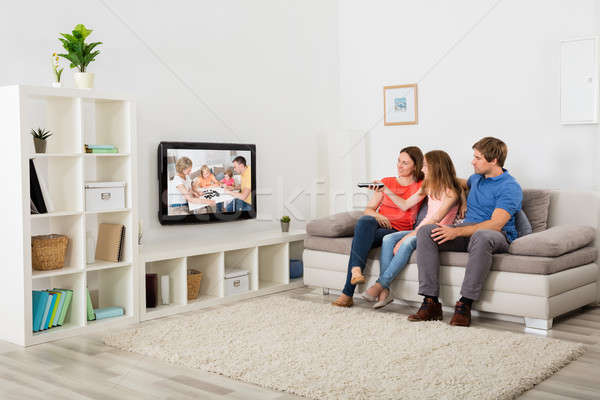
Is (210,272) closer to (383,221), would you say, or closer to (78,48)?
(383,221)

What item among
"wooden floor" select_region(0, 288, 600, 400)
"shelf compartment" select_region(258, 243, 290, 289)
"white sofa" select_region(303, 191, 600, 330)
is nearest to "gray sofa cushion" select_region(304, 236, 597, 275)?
"white sofa" select_region(303, 191, 600, 330)

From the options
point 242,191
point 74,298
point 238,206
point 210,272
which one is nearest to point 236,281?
point 210,272

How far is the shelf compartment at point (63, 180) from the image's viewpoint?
3607mm

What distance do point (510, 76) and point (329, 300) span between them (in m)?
2.24

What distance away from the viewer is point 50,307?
3.51m

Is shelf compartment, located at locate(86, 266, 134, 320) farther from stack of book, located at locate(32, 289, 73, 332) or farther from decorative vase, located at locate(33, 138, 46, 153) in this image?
decorative vase, located at locate(33, 138, 46, 153)

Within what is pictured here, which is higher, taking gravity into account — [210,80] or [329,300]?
[210,80]

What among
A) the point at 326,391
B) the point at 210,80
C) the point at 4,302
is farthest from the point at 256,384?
the point at 210,80

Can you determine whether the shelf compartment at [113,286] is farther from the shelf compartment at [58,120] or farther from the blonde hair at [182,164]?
the blonde hair at [182,164]

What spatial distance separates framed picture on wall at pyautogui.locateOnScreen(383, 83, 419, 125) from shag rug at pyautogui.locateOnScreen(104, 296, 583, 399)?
2139 mm

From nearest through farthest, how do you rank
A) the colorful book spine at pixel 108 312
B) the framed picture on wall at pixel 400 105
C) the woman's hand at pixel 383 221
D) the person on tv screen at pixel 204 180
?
the colorful book spine at pixel 108 312 → the woman's hand at pixel 383 221 → the person on tv screen at pixel 204 180 → the framed picture on wall at pixel 400 105

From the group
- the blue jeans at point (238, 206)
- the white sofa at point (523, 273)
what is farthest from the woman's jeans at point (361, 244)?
the blue jeans at point (238, 206)

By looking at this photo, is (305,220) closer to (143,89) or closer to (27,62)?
(143,89)

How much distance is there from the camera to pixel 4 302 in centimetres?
344
